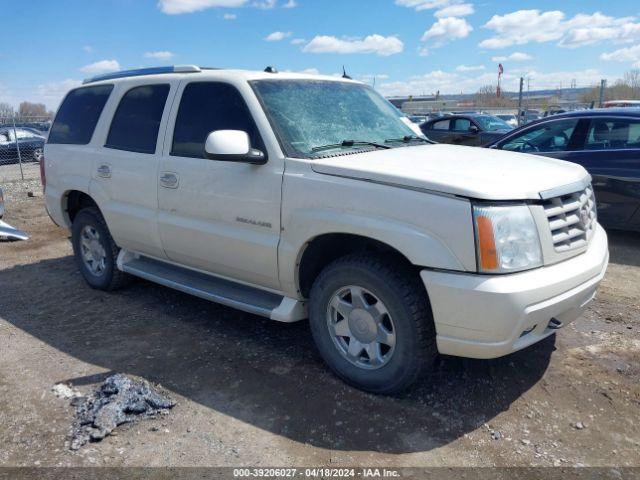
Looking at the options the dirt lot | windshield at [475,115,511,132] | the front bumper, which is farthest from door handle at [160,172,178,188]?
windshield at [475,115,511,132]

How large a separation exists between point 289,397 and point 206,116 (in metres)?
2.12

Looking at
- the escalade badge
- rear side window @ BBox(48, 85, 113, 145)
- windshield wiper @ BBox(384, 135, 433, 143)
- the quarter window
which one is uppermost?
rear side window @ BBox(48, 85, 113, 145)

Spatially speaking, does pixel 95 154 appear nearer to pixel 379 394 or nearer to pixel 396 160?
pixel 396 160

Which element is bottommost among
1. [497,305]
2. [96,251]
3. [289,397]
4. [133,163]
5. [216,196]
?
[289,397]

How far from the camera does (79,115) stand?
215 inches

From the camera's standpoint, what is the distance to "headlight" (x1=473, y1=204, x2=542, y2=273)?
283 centimetres

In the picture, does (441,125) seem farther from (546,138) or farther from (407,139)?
(407,139)

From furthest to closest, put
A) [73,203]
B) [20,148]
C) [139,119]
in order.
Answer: [20,148] < [73,203] < [139,119]

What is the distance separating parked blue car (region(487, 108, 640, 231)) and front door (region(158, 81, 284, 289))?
4649 millimetres

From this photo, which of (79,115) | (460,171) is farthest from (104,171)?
(460,171)

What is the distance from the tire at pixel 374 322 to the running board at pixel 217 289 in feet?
0.71

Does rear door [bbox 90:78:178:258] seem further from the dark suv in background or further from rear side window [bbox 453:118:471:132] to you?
rear side window [bbox 453:118:471:132]

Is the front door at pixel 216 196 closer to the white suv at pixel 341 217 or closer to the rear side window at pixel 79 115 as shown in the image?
the white suv at pixel 341 217

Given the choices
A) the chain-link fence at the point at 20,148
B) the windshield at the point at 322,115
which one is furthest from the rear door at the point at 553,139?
the chain-link fence at the point at 20,148
